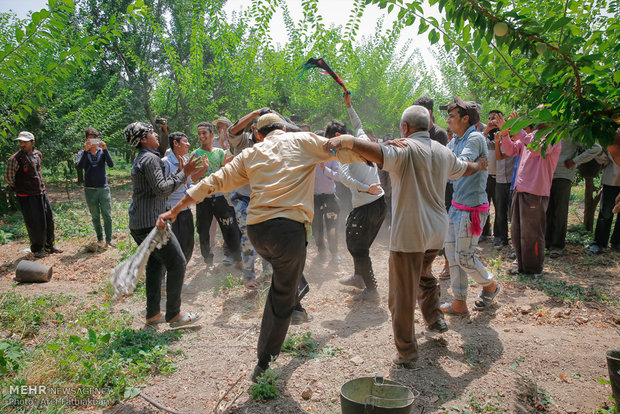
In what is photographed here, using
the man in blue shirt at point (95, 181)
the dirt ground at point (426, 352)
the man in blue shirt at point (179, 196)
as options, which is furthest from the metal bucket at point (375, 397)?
the man in blue shirt at point (95, 181)

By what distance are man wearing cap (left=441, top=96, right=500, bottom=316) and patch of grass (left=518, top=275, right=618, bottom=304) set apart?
1105 mm

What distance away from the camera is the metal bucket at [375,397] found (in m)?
2.54

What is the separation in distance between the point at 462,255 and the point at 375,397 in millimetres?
2456

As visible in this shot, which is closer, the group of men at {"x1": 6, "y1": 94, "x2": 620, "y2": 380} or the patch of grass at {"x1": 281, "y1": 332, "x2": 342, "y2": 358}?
the group of men at {"x1": 6, "y1": 94, "x2": 620, "y2": 380}

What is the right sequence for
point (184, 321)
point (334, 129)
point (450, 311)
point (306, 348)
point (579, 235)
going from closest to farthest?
point (306, 348) → point (184, 321) → point (450, 311) → point (334, 129) → point (579, 235)

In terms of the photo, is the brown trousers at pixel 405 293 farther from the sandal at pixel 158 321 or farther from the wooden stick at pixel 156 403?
the sandal at pixel 158 321

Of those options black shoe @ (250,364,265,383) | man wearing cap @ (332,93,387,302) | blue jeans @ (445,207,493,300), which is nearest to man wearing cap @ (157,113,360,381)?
black shoe @ (250,364,265,383)

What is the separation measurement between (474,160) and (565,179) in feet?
11.4

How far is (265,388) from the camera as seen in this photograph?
3.30 m

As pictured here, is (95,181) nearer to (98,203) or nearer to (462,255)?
(98,203)

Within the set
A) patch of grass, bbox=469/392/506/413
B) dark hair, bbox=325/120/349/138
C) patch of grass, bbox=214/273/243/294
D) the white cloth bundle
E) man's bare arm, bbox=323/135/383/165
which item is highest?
dark hair, bbox=325/120/349/138

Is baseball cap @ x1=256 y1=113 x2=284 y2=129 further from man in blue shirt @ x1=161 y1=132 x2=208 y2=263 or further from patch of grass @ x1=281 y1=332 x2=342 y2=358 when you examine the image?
man in blue shirt @ x1=161 y1=132 x2=208 y2=263

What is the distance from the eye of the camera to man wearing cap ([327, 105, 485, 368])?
3354mm

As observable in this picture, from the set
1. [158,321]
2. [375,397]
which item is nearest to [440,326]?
[375,397]
